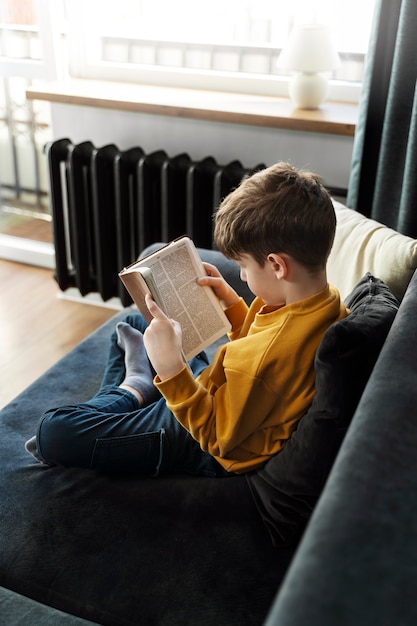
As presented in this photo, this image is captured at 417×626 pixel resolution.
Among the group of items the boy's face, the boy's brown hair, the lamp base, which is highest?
the lamp base

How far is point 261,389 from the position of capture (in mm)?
1080

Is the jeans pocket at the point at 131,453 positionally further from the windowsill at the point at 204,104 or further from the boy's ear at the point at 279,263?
the windowsill at the point at 204,104

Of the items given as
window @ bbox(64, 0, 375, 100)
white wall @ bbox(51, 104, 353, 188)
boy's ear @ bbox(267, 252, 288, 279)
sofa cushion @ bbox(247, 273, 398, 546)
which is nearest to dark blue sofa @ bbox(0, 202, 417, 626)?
sofa cushion @ bbox(247, 273, 398, 546)

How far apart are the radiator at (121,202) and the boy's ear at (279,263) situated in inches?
46.5

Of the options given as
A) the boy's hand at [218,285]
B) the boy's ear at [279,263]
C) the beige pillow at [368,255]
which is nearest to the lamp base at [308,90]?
the beige pillow at [368,255]

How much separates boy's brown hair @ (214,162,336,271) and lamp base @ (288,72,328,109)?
114cm

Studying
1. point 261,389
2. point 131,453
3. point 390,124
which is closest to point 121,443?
point 131,453

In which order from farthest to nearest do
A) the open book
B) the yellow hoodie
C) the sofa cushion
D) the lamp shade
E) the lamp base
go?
the lamp base < the lamp shade < the open book < the yellow hoodie < the sofa cushion

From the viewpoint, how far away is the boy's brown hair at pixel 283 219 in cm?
110

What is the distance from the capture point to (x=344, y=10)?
2246mm

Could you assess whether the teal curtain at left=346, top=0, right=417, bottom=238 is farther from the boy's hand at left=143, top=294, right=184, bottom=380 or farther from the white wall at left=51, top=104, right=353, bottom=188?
the boy's hand at left=143, top=294, right=184, bottom=380

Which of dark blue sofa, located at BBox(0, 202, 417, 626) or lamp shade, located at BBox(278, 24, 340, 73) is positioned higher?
lamp shade, located at BBox(278, 24, 340, 73)

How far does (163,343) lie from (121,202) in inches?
52.7

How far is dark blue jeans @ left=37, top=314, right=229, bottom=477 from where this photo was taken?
4.07 feet
